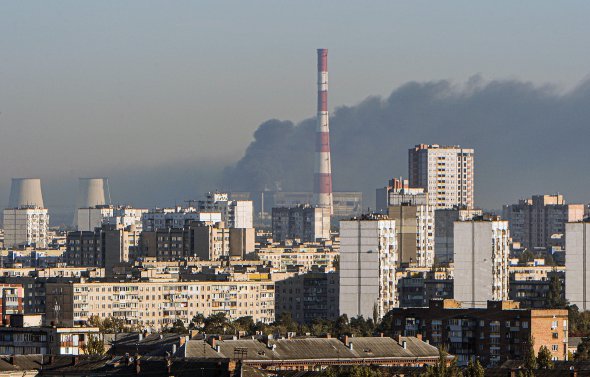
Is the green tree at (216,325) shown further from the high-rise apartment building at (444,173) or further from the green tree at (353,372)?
the high-rise apartment building at (444,173)

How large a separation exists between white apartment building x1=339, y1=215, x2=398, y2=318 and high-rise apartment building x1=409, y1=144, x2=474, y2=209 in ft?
278

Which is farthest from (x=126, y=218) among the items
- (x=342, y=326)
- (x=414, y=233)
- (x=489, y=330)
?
(x=489, y=330)

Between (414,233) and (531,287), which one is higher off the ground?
(414,233)

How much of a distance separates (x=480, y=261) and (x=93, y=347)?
43.0 metres

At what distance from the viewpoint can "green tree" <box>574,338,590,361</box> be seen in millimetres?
66188

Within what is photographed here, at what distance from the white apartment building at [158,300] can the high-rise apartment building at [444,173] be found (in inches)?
3287

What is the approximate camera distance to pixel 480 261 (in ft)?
336

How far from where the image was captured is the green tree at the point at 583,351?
66.2 meters

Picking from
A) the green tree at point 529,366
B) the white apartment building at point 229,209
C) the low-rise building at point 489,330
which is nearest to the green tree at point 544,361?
the green tree at point 529,366

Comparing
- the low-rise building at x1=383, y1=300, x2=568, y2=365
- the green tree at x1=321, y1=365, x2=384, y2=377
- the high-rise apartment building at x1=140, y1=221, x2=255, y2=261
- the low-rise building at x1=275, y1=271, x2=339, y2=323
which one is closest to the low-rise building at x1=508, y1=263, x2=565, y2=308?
the low-rise building at x1=275, y1=271, x2=339, y2=323

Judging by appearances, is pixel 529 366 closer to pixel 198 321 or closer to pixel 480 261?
pixel 198 321

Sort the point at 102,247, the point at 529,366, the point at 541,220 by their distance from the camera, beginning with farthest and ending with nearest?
the point at 541,220
the point at 102,247
the point at 529,366

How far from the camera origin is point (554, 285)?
102812 mm

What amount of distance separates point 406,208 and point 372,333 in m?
47.8
